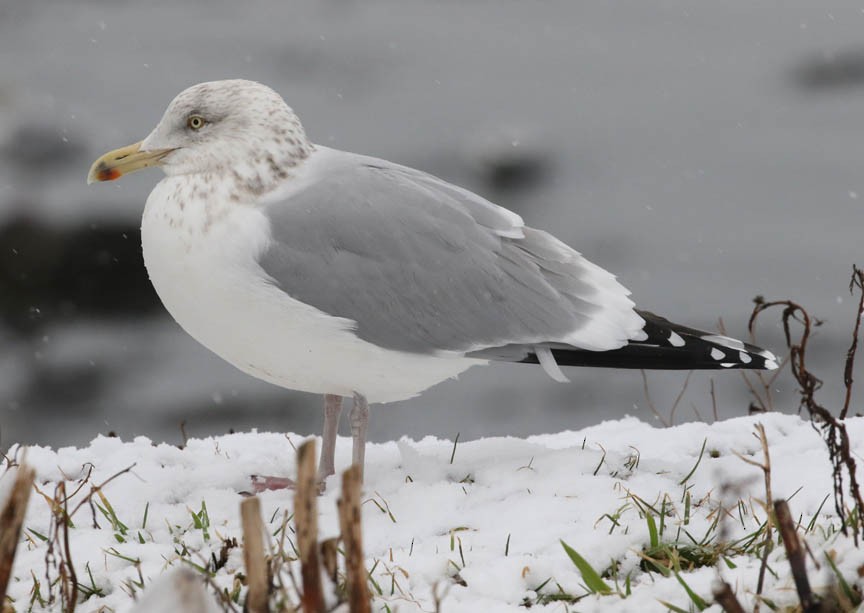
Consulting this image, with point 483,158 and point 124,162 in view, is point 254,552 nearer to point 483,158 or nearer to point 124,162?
point 124,162

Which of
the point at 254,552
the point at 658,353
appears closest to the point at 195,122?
the point at 658,353

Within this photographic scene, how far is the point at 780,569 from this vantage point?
324 cm

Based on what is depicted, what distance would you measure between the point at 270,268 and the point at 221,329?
28 centimetres

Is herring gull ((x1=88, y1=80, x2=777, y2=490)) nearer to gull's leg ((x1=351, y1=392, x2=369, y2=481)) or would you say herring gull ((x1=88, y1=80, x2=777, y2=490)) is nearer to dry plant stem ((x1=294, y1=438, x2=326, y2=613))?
gull's leg ((x1=351, y1=392, x2=369, y2=481))

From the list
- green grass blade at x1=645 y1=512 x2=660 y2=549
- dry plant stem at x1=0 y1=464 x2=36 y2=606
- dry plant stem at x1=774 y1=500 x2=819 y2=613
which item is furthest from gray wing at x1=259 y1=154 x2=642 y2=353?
dry plant stem at x1=774 y1=500 x2=819 y2=613

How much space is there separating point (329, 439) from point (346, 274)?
785 mm

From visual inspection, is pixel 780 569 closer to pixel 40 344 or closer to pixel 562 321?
pixel 562 321

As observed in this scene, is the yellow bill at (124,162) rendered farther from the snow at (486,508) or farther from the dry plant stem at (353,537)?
the dry plant stem at (353,537)

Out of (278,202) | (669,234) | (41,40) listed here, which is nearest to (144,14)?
(41,40)

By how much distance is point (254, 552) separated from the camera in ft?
8.03

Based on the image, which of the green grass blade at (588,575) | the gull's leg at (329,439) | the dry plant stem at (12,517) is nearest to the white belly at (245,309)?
the gull's leg at (329,439)

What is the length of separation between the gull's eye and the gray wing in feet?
1.47

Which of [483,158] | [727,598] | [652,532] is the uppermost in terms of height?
[483,158]

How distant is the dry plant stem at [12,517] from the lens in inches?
99.0
